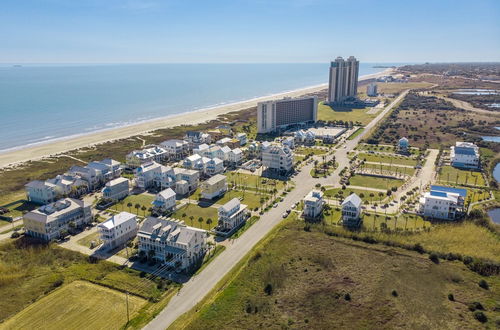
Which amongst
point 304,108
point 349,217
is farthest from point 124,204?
point 304,108

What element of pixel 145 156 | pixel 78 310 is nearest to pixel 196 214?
pixel 78 310

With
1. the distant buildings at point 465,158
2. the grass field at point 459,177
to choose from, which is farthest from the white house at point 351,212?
the distant buildings at point 465,158

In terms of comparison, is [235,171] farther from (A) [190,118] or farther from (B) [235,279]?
(A) [190,118]

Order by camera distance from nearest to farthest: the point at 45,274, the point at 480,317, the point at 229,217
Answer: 1. the point at 480,317
2. the point at 45,274
3. the point at 229,217

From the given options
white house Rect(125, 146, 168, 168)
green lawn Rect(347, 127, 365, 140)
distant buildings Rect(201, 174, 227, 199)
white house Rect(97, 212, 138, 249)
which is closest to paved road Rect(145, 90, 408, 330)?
distant buildings Rect(201, 174, 227, 199)

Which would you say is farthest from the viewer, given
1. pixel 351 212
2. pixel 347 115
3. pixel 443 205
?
pixel 347 115

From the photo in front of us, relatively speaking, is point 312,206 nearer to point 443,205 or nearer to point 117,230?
point 443,205
